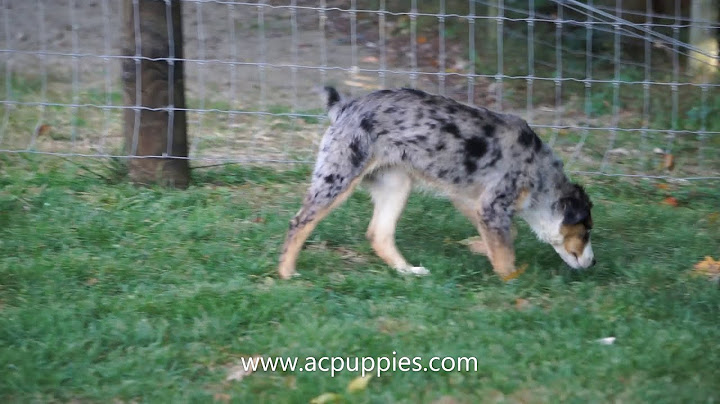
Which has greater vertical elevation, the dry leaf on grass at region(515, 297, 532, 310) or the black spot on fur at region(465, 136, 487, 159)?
the black spot on fur at region(465, 136, 487, 159)

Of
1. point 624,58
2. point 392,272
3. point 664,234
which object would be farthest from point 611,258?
point 624,58

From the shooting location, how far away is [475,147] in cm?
592

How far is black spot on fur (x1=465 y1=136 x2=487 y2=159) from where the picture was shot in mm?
5918

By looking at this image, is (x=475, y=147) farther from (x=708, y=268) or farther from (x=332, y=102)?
(x=708, y=268)

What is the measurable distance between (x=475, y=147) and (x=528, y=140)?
1.26 ft

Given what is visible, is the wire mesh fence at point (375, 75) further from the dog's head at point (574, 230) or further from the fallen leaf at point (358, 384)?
the fallen leaf at point (358, 384)

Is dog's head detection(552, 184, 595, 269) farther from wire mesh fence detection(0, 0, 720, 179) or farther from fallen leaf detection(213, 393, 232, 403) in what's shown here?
fallen leaf detection(213, 393, 232, 403)

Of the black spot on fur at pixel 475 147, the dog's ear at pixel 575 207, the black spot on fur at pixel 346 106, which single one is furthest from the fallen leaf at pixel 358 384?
the dog's ear at pixel 575 207

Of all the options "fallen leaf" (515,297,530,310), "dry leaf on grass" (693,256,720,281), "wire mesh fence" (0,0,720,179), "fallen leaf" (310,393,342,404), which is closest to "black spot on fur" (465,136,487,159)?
"fallen leaf" (515,297,530,310)

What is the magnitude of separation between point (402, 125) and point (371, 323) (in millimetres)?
1381

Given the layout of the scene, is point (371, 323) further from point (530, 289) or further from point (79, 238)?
point (79, 238)

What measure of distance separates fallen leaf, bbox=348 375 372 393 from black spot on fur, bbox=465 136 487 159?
2.01 m

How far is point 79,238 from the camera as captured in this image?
629 cm

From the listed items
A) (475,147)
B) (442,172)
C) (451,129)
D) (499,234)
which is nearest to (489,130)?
(475,147)
